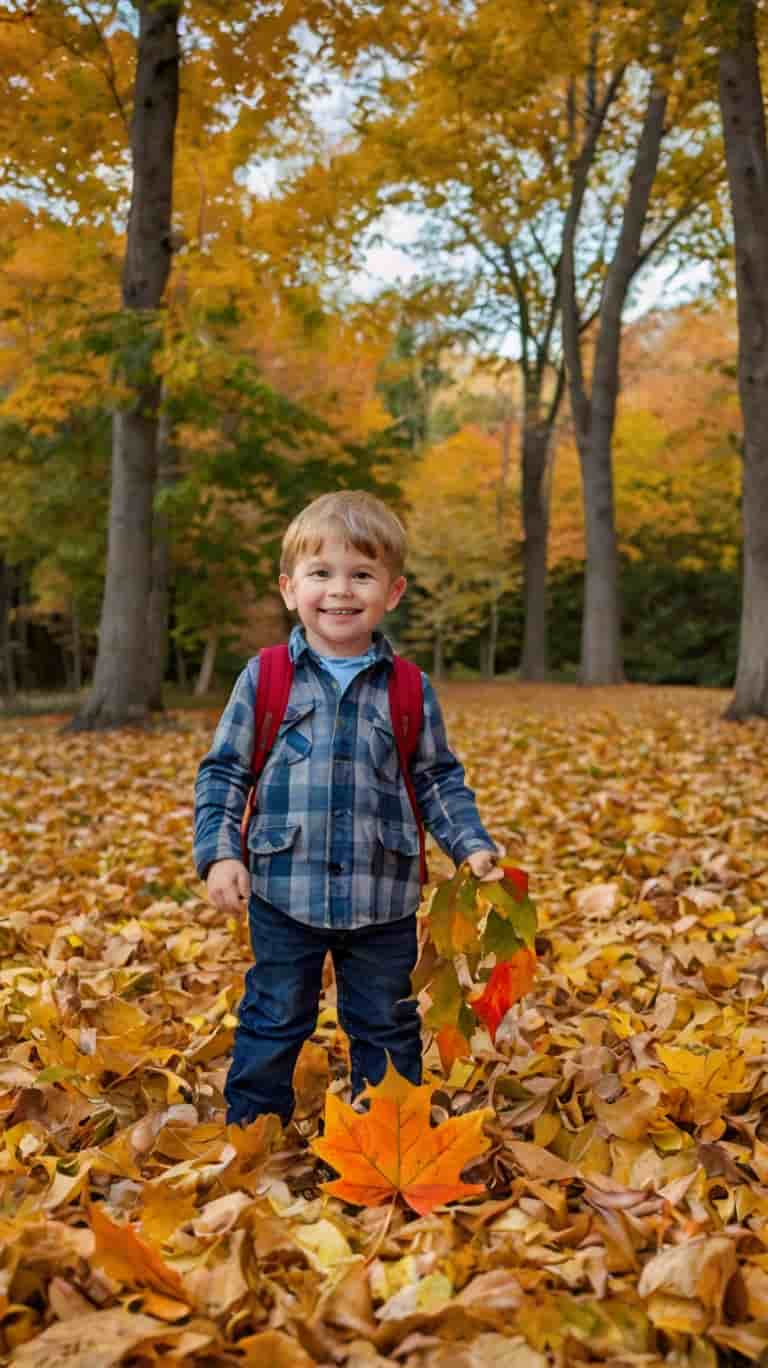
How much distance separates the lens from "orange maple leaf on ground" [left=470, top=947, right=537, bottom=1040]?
92.3 inches

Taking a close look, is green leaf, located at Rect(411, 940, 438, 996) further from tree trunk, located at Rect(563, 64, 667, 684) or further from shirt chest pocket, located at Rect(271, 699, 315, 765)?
tree trunk, located at Rect(563, 64, 667, 684)

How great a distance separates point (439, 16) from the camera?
10648mm

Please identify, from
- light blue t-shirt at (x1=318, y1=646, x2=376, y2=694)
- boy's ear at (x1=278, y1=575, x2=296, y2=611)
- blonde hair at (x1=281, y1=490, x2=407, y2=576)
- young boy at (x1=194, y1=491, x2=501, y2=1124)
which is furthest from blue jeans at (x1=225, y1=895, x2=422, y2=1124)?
blonde hair at (x1=281, y1=490, x2=407, y2=576)

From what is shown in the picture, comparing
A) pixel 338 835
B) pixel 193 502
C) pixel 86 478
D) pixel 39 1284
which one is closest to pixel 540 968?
pixel 338 835

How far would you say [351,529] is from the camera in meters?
2.27

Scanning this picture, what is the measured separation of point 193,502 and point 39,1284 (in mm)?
11420

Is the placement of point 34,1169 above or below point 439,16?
below

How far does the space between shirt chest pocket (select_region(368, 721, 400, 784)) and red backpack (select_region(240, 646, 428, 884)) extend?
0.02 m

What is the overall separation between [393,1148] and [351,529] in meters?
1.14

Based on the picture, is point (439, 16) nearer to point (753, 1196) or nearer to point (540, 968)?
point (540, 968)

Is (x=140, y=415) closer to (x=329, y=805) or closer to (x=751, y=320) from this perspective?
(x=751, y=320)

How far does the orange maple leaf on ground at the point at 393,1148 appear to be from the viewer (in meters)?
1.95

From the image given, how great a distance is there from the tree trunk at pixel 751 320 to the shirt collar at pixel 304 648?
7.83 meters

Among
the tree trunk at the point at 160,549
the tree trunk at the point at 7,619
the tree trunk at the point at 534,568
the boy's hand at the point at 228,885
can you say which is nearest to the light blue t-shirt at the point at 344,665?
the boy's hand at the point at 228,885
